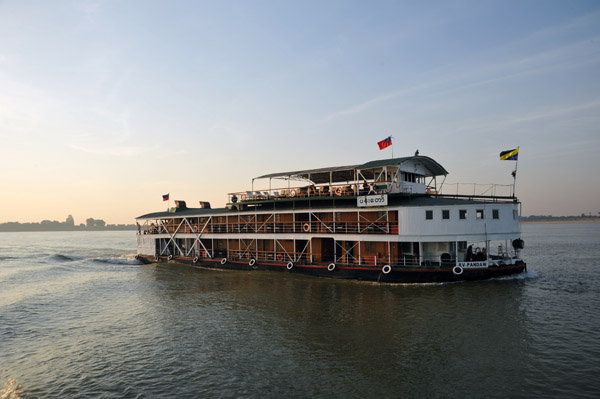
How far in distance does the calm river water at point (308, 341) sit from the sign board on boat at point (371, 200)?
6703 millimetres

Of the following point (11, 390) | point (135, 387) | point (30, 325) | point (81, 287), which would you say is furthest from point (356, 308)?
point (81, 287)

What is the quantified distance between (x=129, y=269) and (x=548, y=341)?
43608mm

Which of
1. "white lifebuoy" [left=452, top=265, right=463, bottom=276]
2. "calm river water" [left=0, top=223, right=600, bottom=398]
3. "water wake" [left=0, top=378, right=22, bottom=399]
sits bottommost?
"water wake" [left=0, top=378, right=22, bottom=399]

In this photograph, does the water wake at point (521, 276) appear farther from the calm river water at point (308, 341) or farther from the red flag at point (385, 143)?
the red flag at point (385, 143)

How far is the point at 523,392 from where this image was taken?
12.2 metres

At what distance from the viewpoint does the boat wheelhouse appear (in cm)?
2766

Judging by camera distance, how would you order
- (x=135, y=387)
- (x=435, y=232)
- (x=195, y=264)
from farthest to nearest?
(x=195, y=264) < (x=435, y=232) < (x=135, y=387)

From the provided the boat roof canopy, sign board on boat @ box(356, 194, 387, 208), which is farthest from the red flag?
sign board on boat @ box(356, 194, 387, 208)

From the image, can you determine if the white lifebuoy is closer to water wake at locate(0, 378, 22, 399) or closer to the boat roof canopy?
the boat roof canopy

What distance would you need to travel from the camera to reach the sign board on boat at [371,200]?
2912 cm

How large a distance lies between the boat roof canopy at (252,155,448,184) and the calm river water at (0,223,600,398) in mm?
10875

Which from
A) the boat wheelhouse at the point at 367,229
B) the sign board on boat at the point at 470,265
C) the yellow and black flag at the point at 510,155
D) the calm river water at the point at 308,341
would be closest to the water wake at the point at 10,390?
the calm river water at the point at 308,341

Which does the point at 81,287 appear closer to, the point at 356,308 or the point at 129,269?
the point at 129,269

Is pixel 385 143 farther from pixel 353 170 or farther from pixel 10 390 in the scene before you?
pixel 10 390
